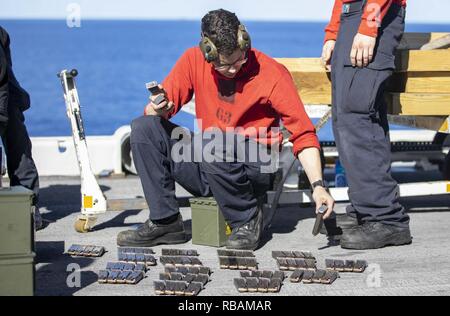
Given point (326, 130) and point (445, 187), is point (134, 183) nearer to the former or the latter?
point (445, 187)

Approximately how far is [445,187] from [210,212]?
5.73ft

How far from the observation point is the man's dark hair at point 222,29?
16.9 feet

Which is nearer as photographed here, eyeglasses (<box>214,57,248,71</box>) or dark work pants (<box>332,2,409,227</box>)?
eyeglasses (<box>214,57,248,71</box>)

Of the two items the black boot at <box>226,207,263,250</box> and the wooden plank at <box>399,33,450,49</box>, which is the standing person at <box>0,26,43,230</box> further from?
the wooden plank at <box>399,33,450,49</box>

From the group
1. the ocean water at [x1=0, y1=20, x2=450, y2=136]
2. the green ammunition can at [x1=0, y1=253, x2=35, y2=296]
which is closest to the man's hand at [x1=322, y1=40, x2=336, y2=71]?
the green ammunition can at [x1=0, y1=253, x2=35, y2=296]

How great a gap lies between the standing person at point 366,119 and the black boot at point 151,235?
→ 1.02m

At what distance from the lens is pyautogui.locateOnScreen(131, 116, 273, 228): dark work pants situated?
215 inches

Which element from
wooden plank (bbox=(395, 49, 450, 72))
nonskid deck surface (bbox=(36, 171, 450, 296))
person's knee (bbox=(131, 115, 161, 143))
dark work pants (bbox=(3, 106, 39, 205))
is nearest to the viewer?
nonskid deck surface (bbox=(36, 171, 450, 296))

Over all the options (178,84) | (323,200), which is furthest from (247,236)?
(178,84)

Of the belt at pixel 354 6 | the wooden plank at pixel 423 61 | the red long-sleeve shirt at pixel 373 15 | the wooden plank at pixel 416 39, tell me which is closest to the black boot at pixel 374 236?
the wooden plank at pixel 423 61

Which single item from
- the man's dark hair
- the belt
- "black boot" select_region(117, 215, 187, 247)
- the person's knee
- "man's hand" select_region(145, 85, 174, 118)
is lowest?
"black boot" select_region(117, 215, 187, 247)

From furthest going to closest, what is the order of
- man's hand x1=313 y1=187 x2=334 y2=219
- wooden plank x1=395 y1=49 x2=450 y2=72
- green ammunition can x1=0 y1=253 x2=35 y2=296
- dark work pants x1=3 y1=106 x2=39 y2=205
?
dark work pants x1=3 y1=106 x2=39 y2=205, wooden plank x1=395 y1=49 x2=450 y2=72, man's hand x1=313 y1=187 x2=334 y2=219, green ammunition can x1=0 y1=253 x2=35 y2=296

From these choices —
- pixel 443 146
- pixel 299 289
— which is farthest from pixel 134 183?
pixel 299 289

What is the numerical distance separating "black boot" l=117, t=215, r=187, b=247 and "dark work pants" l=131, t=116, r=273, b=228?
0.23ft
